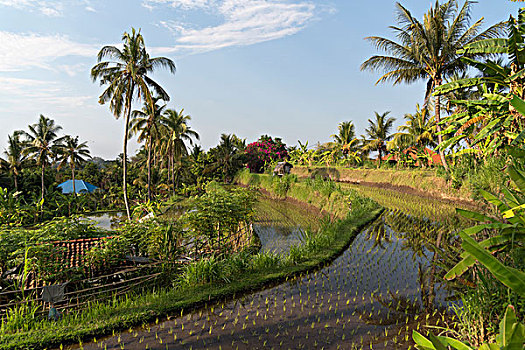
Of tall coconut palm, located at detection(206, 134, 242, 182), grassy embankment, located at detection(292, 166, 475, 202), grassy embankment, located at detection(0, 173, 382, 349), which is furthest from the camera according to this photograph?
tall coconut palm, located at detection(206, 134, 242, 182)

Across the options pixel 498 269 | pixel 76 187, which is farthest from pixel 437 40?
pixel 76 187

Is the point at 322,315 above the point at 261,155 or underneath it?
underneath

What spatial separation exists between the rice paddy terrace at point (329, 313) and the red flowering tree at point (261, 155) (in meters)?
29.5

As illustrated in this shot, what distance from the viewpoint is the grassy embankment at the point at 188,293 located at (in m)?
4.68

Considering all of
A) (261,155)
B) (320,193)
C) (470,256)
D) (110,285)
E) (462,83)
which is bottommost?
(110,285)

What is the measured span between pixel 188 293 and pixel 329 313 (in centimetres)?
277

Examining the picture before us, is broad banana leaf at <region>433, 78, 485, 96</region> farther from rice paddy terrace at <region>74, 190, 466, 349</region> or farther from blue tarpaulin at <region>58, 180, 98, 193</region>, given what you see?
blue tarpaulin at <region>58, 180, 98, 193</region>

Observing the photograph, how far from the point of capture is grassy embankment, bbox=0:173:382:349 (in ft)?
15.4

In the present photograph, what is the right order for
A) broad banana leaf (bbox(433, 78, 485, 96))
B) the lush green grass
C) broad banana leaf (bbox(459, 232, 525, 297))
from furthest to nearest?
the lush green grass, broad banana leaf (bbox(433, 78, 485, 96)), broad banana leaf (bbox(459, 232, 525, 297))

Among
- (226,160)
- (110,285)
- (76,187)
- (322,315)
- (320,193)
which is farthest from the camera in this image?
(226,160)

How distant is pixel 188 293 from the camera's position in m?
6.05

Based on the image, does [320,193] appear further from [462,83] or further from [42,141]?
[42,141]

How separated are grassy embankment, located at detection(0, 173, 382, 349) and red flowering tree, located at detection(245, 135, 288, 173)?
1075 inches

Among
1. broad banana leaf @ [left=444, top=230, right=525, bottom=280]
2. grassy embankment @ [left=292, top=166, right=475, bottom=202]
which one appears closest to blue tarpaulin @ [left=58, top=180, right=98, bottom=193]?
grassy embankment @ [left=292, top=166, right=475, bottom=202]
